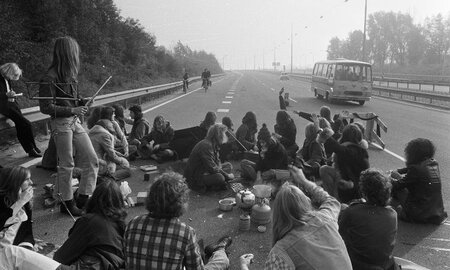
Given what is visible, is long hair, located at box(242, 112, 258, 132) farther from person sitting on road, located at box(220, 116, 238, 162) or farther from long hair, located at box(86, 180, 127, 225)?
long hair, located at box(86, 180, 127, 225)

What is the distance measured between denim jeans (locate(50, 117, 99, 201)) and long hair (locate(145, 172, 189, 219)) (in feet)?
8.26

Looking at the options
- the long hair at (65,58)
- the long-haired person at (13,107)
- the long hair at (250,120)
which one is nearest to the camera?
the long hair at (65,58)

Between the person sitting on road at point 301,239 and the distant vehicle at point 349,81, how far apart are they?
830 inches

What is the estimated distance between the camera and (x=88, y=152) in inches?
207

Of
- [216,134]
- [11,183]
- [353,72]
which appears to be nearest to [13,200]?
[11,183]

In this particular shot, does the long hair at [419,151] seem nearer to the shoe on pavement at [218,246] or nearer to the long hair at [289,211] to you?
the shoe on pavement at [218,246]

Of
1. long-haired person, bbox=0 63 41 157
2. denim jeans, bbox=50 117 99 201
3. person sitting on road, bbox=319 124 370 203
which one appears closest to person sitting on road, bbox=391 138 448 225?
person sitting on road, bbox=319 124 370 203

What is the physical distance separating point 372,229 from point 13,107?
7336mm

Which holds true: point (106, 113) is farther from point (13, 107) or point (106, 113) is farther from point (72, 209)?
point (72, 209)

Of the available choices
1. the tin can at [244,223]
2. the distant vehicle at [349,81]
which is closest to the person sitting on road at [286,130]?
the tin can at [244,223]

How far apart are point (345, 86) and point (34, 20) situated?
17938 millimetres

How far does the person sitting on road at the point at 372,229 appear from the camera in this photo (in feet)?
11.3

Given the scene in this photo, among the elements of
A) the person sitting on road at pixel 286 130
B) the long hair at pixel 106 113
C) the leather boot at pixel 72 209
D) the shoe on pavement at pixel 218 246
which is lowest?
the shoe on pavement at pixel 218 246

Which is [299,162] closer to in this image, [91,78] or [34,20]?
[34,20]
